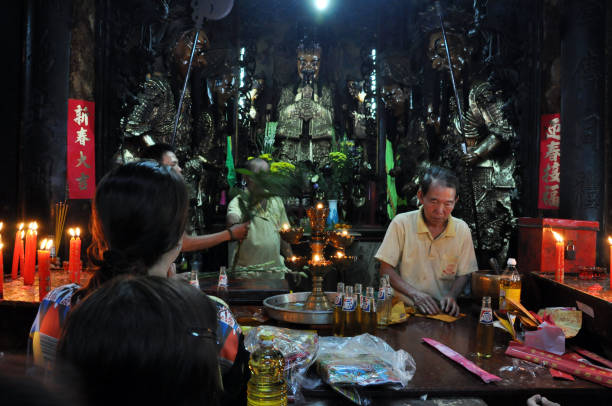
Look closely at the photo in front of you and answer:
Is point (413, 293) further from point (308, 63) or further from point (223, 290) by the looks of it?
point (308, 63)

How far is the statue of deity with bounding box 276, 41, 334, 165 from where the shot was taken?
6.95 metres

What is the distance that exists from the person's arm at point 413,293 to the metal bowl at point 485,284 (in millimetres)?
244

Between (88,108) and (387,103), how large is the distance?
13.4ft

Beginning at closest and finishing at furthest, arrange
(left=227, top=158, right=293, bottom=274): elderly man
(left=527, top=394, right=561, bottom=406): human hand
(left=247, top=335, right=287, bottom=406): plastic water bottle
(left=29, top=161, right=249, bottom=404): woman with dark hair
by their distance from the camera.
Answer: (left=29, top=161, right=249, bottom=404): woman with dark hair < (left=247, top=335, right=287, bottom=406): plastic water bottle < (left=527, top=394, right=561, bottom=406): human hand < (left=227, top=158, right=293, bottom=274): elderly man

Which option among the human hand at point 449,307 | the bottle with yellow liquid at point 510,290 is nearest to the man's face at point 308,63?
the human hand at point 449,307

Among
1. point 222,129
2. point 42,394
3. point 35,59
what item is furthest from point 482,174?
point 42,394

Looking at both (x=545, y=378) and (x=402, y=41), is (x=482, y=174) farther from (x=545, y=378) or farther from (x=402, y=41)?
(x=545, y=378)

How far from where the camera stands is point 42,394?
1.17 ft

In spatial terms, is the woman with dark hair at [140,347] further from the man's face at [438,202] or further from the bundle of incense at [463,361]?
the man's face at [438,202]

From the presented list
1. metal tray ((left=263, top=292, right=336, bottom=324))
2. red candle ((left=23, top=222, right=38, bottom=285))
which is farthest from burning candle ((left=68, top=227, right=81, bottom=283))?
metal tray ((left=263, top=292, right=336, bottom=324))

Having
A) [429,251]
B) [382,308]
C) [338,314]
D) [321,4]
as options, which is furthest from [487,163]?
[338,314]

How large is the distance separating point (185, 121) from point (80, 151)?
1.68m

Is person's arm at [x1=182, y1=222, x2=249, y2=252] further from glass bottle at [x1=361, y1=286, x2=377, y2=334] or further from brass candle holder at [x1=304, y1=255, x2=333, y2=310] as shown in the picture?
glass bottle at [x1=361, y1=286, x2=377, y2=334]

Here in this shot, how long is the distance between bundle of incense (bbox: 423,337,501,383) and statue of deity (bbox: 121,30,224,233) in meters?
3.59
